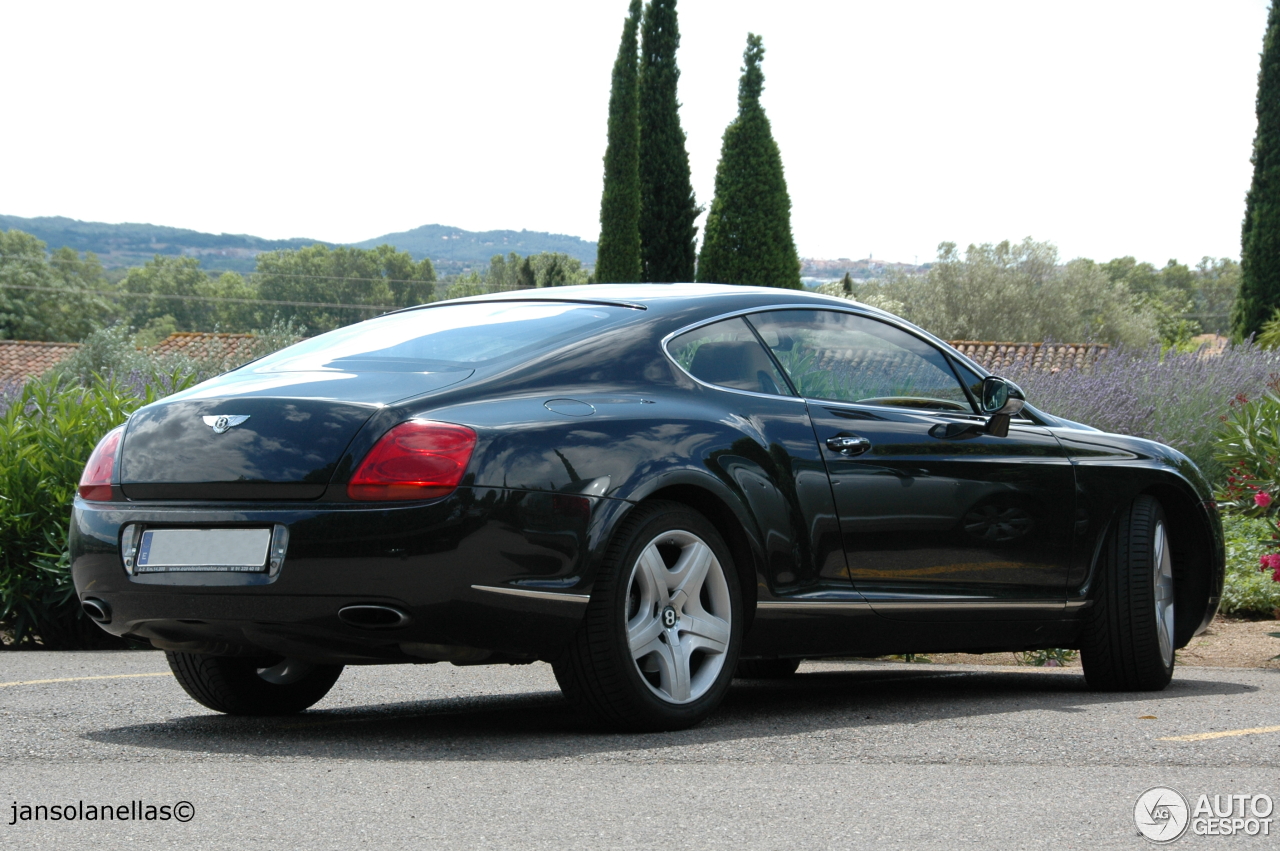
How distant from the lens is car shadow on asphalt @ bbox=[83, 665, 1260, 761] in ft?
14.9

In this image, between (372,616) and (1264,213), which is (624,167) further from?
(372,616)

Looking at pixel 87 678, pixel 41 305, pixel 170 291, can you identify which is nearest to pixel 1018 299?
pixel 87 678

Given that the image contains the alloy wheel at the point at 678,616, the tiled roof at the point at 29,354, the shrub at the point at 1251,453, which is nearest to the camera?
the alloy wheel at the point at 678,616

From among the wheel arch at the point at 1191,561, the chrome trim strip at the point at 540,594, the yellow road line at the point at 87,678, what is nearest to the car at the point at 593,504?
the chrome trim strip at the point at 540,594

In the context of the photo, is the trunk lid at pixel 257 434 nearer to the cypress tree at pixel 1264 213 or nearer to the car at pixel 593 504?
the car at pixel 593 504

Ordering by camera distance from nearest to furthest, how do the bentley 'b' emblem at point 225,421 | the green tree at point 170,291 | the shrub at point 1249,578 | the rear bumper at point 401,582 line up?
the rear bumper at point 401,582
the bentley 'b' emblem at point 225,421
the shrub at point 1249,578
the green tree at point 170,291

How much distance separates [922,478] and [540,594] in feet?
5.74

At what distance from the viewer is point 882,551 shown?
5344 mm

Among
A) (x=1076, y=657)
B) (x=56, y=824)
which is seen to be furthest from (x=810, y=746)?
(x=1076, y=657)

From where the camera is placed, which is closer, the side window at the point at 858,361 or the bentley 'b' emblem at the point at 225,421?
the bentley 'b' emblem at the point at 225,421

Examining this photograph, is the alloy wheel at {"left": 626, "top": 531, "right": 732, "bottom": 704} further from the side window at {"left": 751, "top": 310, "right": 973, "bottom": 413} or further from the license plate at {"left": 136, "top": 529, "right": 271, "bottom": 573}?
the license plate at {"left": 136, "top": 529, "right": 271, "bottom": 573}

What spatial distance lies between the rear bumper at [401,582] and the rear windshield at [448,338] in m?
0.63

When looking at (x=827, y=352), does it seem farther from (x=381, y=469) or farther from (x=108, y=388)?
(x=108, y=388)

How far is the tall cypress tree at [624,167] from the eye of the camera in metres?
37.8
